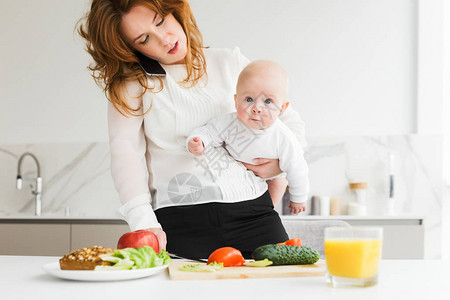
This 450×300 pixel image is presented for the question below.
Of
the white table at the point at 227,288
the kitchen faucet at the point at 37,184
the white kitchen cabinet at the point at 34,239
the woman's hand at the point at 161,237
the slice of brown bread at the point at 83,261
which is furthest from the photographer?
the kitchen faucet at the point at 37,184

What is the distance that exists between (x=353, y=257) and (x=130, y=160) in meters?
0.92

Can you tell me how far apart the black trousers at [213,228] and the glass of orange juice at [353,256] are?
0.62 m

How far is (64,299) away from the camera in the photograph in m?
0.83

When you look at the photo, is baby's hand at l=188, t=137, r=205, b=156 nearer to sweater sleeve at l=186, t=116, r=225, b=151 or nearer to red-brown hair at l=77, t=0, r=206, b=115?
sweater sleeve at l=186, t=116, r=225, b=151

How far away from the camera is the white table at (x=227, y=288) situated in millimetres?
840

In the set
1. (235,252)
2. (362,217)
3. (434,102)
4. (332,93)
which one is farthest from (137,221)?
(434,102)

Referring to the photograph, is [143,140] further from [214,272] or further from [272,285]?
[272,285]

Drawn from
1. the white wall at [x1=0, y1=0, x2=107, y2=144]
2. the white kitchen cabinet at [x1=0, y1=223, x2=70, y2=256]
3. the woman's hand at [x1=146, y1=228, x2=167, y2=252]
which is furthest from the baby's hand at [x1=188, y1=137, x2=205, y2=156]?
the white wall at [x1=0, y1=0, x2=107, y2=144]

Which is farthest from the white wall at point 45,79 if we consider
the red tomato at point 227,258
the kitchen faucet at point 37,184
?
the red tomato at point 227,258

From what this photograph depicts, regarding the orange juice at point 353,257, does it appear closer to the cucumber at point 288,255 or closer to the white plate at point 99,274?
the cucumber at point 288,255

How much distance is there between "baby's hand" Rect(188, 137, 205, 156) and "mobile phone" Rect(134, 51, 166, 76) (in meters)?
0.25

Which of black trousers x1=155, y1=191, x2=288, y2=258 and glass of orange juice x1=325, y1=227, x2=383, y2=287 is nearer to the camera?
glass of orange juice x1=325, y1=227, x2=383, y2=287

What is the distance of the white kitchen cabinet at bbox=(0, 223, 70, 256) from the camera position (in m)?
3.47

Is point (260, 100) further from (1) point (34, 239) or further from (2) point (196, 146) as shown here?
(1) point (34, 239)
